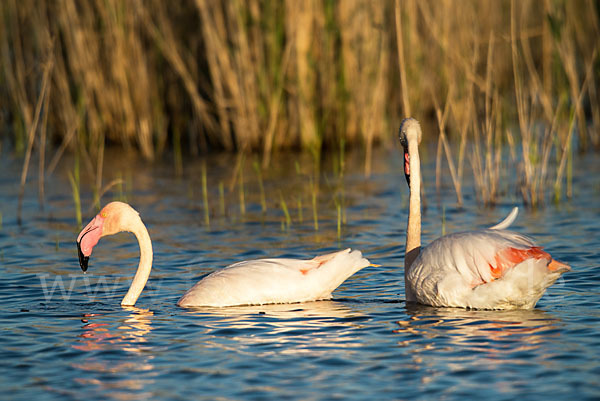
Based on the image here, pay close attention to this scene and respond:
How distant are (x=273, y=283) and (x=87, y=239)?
132 centimetres

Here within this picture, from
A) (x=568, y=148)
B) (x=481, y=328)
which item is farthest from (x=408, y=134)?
(x=568, y=148)

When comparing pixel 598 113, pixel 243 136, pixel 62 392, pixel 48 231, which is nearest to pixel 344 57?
pixel 243 136

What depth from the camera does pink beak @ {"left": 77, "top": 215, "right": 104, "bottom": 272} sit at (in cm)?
651

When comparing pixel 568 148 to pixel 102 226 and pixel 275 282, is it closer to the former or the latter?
pixel 275 282

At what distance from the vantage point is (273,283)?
6.29 metres

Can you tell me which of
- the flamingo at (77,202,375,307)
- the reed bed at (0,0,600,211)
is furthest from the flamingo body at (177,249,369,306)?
the reed bed at (0,0,600,211)

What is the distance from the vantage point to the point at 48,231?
923 cm

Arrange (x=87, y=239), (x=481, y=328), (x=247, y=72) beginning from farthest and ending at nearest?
(x=247, y=72) < (x=87, y=239) < (x=481, y=328)

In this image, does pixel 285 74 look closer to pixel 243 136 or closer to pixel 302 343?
pixel 243 136

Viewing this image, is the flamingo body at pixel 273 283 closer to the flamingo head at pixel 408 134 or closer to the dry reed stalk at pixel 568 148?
the flamingo head at pixel 408 134

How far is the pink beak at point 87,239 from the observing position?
6508 mm

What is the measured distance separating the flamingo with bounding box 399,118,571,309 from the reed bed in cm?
513

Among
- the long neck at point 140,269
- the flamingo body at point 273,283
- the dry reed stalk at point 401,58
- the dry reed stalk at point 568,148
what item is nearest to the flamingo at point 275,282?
the flamingo body at point 273,283

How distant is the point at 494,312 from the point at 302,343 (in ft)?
4.28
